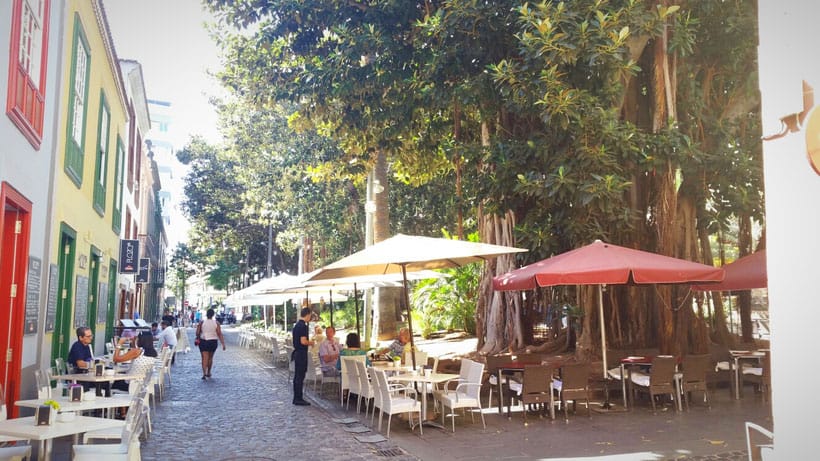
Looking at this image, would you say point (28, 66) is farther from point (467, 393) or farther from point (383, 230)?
point (383, 230)

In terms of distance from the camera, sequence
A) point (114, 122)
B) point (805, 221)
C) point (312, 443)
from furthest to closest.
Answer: point (114, 122), point (312, 443), point (805, 221)

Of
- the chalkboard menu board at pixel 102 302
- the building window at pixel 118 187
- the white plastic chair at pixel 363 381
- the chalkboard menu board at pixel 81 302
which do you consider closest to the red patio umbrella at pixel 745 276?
the white plastic chair at pixel 363 381

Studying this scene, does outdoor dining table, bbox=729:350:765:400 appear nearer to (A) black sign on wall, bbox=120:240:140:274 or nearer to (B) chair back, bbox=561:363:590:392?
(B) chair back, bbox=561:363:590:392

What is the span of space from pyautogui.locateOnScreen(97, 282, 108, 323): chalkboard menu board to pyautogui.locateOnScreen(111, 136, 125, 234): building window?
2.13 meters

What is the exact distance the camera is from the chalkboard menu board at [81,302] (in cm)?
1384

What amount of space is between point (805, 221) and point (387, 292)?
1852 centimetres

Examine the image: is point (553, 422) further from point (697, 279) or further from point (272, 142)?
point (272, 142)

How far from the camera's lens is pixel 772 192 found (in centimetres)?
385

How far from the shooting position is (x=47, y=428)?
582cm

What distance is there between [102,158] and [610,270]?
1285 cm

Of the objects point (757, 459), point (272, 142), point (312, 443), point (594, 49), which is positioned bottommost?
point (312, 443)

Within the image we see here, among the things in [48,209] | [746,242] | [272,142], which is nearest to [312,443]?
[48,209]

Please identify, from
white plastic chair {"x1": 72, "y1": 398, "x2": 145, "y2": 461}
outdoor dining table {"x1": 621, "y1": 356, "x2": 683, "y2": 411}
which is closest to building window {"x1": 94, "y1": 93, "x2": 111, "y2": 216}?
→ white plastic chair {"x1": 72, "y1": 398, "x2": 145, "y2": 461}

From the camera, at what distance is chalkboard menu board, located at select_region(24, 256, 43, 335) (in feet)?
29.7
